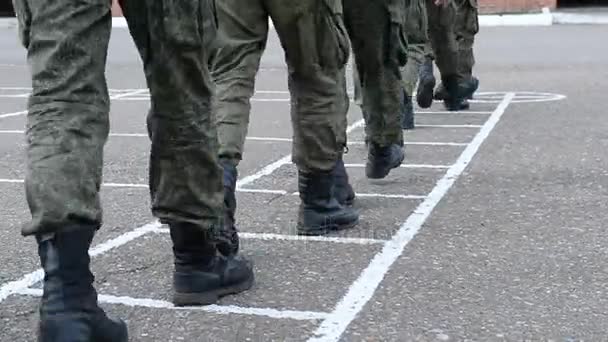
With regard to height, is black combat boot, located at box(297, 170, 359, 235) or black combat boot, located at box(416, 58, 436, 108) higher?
black combat boot, located at box(297, 170, 359, 235)

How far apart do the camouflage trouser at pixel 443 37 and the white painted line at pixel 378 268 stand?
6.60 ft

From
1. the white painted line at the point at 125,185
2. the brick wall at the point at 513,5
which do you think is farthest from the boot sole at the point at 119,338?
the brick wall at the point at 513,5

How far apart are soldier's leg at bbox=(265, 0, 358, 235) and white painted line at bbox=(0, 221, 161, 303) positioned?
0.69 m

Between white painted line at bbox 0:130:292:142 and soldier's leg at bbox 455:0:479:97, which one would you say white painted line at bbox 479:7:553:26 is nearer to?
soldier's leg at bbox 455:0:479:97

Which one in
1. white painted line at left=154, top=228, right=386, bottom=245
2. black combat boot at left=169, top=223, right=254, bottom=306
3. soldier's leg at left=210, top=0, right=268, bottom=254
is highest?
soldier's leg at left=210, top=0, right=268, bottom=254

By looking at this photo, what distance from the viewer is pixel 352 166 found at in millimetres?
5812

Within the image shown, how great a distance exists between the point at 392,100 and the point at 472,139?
222 centimetres

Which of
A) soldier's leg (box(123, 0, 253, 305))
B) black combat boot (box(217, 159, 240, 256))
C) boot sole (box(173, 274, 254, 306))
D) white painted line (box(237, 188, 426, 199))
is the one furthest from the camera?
white painted line (box(237, 188, 426, 199))

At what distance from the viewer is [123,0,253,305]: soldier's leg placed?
276 cm

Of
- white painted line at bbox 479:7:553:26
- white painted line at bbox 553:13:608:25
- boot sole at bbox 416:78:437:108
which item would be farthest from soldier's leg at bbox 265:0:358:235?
white painted line at bbox 479:7:553:26

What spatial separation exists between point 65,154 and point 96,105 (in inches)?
6.2

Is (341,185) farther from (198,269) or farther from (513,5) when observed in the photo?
(513,5)

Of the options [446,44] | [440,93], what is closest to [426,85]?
[446,44]

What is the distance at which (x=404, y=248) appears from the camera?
3.90 metres
